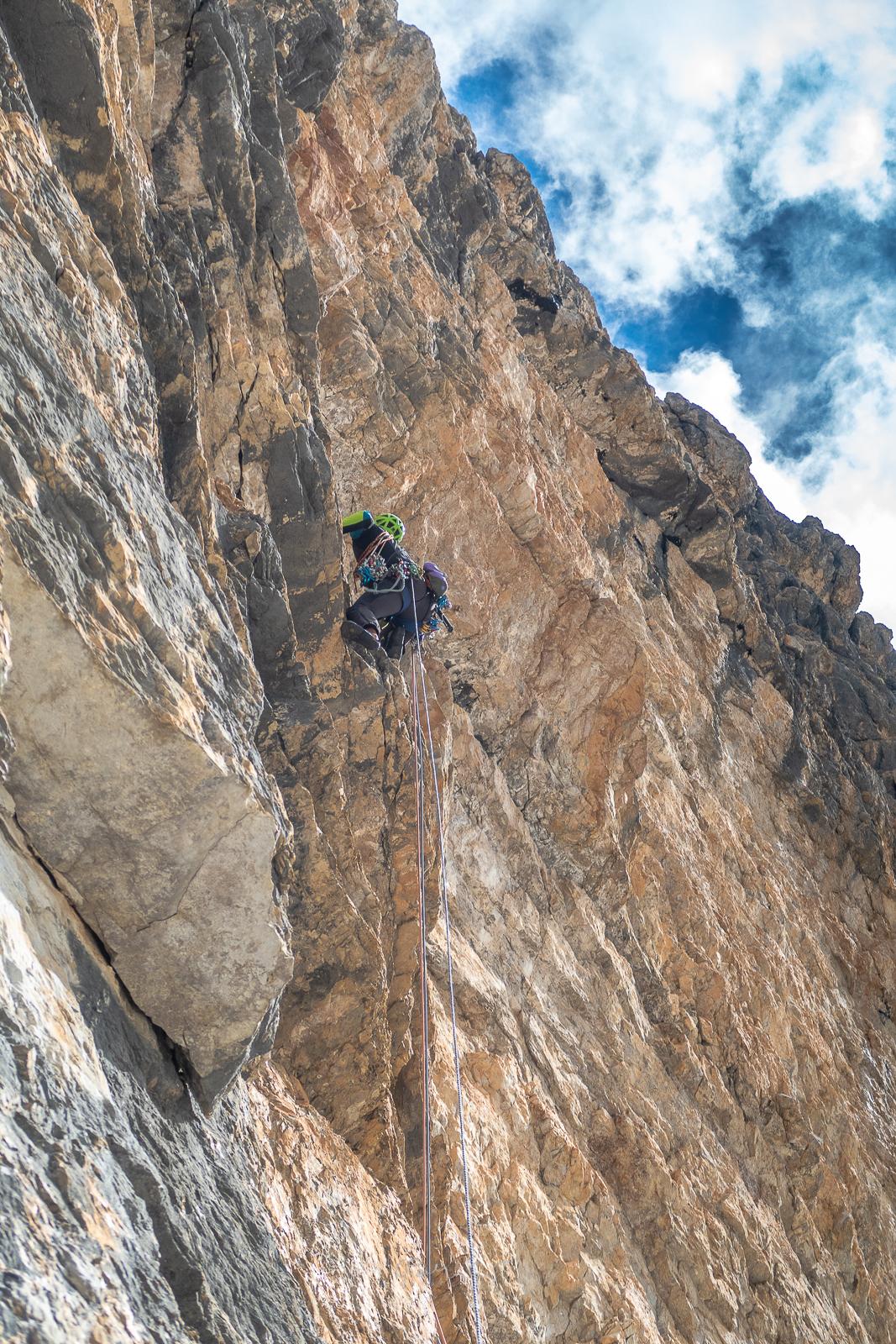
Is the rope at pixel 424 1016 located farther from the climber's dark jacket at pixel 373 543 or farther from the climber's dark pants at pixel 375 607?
the climber's dark jacket at pixel 373 543

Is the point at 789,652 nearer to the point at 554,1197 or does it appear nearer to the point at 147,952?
the point at 554,1197

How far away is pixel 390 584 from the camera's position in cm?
943

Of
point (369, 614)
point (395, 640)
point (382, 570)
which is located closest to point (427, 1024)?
point (369, 614)

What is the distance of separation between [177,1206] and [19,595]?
222cm

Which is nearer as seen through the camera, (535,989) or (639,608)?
(535,989)

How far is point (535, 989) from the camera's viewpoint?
33.8 ft

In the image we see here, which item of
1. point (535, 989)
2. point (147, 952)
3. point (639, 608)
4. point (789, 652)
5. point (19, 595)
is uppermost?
point (789, 652)

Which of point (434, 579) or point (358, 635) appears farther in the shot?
point (434, 579)

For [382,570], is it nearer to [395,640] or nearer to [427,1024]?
[395,640]

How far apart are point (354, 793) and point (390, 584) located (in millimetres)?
2140

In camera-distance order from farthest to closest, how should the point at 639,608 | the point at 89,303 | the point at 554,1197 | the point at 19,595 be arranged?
1. the point at 639,608
2. the point at 554,1197
3. the point at 89,303
4. the point at 19,595

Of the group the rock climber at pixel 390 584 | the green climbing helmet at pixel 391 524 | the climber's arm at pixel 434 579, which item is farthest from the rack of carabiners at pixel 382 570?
the green climbing helmet at pixel 391 524

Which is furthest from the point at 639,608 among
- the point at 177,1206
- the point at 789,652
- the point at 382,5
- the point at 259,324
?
the point at 177,1206

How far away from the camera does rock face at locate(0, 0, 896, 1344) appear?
405 cm
